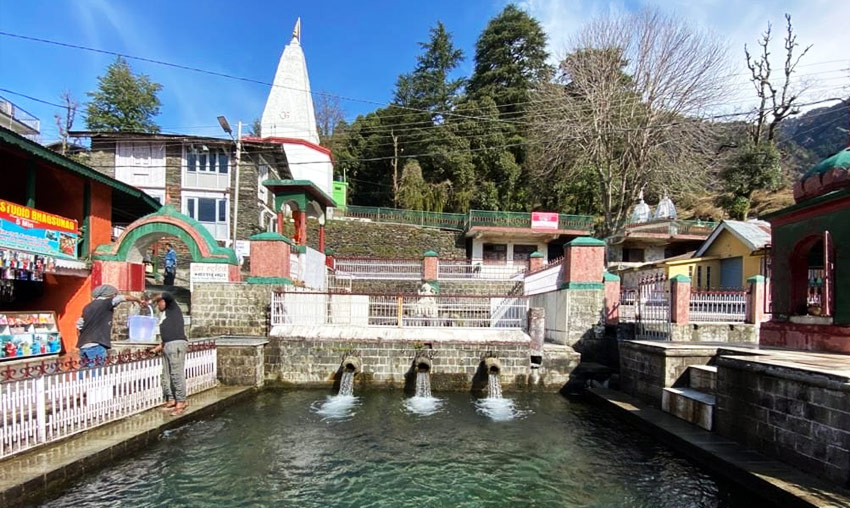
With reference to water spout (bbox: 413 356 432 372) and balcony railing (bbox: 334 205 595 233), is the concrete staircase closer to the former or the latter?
water spout (bbox: 413 356 432 372)

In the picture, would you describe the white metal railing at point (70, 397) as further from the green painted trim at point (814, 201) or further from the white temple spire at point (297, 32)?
the white temple spire at point (297, 32)

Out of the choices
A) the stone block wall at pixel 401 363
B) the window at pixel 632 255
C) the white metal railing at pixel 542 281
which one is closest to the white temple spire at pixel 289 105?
the white metal railing at pixel 542 281

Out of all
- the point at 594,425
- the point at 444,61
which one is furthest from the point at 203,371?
the point at 444,61

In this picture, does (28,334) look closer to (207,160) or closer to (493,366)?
(493,366)

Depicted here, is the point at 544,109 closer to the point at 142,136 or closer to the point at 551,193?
the point at 551,193

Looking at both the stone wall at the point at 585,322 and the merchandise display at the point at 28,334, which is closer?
the merchandise display at the point at 28,334

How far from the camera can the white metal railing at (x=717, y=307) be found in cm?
1202

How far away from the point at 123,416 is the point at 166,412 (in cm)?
62

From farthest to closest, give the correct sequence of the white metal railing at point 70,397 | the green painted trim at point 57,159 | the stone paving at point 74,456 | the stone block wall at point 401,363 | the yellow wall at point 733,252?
the yellow wall at point 733,252 → the stone block wall at point 401,363 → the green painted trim at point 57,159 → the white metal railing at point 70,397 → the stone paving at point 74,456

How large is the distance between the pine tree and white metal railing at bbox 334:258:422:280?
62.7 feet

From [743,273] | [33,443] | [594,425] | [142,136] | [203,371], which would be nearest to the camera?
[33,443]

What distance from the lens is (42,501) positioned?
4465 mm

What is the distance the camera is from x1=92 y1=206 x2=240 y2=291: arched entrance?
1210 centimetres

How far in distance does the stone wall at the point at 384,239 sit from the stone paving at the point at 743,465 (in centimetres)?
2077
